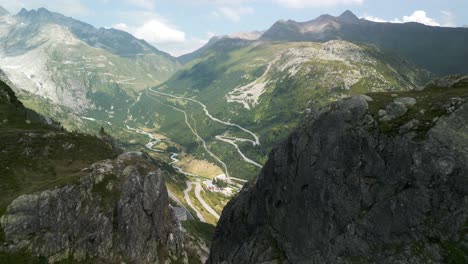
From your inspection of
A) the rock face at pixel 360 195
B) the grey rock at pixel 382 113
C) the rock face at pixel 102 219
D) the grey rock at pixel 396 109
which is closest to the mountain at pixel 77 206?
the rock face at pixel 102 219

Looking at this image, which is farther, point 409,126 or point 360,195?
point 360,195

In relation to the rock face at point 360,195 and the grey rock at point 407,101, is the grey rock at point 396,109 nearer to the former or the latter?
the grey rock at point 407,101

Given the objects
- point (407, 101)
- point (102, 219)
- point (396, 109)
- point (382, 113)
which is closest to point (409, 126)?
point (396, 109)

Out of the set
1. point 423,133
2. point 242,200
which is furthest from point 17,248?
point 423,133

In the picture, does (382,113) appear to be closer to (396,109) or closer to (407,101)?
(396,109)

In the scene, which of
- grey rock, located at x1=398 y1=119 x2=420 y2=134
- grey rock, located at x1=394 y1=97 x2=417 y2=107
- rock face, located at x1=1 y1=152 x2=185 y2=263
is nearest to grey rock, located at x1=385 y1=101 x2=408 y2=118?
grey rock, located at x1=394 y1=97 x2=417 y2=107

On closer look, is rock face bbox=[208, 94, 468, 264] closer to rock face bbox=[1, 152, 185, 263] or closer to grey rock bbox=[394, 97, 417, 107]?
grey rock bbox=[394, 97, 417, 107]
